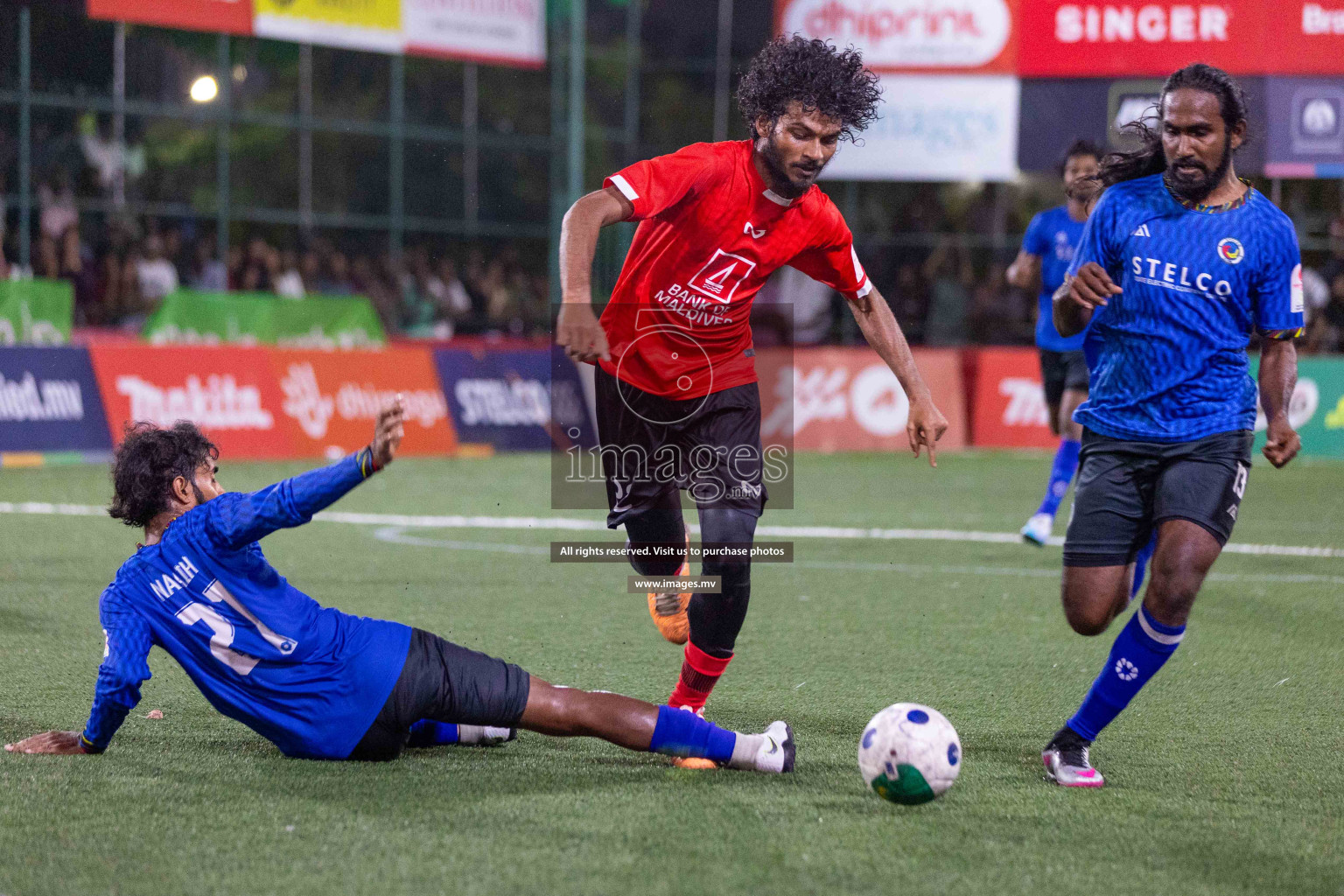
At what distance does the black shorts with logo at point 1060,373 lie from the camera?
956 cm

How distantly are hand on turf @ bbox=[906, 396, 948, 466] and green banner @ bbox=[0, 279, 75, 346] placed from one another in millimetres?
13123

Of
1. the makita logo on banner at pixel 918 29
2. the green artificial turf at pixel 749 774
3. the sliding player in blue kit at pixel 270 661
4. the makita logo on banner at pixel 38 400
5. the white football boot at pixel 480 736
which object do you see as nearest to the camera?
the green artificial turf at pixel 749 774

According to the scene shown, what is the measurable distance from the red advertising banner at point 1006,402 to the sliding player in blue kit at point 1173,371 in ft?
44.2

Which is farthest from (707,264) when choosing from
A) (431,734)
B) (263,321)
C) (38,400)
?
(263,321)

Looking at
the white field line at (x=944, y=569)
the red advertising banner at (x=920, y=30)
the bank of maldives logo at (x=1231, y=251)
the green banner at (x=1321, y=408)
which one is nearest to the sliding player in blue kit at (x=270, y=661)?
the bank of maldives logo at (x=1231, y=251)

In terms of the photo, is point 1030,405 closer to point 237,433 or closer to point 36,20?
point 237,433

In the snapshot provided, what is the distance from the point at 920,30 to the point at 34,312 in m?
12.2

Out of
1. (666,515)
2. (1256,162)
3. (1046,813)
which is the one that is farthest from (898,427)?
(1046,813)

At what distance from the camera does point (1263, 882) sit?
3549mm

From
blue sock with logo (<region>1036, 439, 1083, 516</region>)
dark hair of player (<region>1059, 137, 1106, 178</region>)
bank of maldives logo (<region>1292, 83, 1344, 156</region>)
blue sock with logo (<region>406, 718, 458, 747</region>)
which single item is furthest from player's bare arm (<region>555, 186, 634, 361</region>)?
bank of maldives logo (<region>1292, 83, 1344, 156</region>)

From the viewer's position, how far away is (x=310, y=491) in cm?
403

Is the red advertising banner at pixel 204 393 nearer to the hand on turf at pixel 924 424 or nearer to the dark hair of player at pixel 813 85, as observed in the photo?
the dark hair of player at pixel 813 85

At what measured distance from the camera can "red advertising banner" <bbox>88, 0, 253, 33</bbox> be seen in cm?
1802

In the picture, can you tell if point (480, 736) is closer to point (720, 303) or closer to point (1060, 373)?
point (720, 303)
